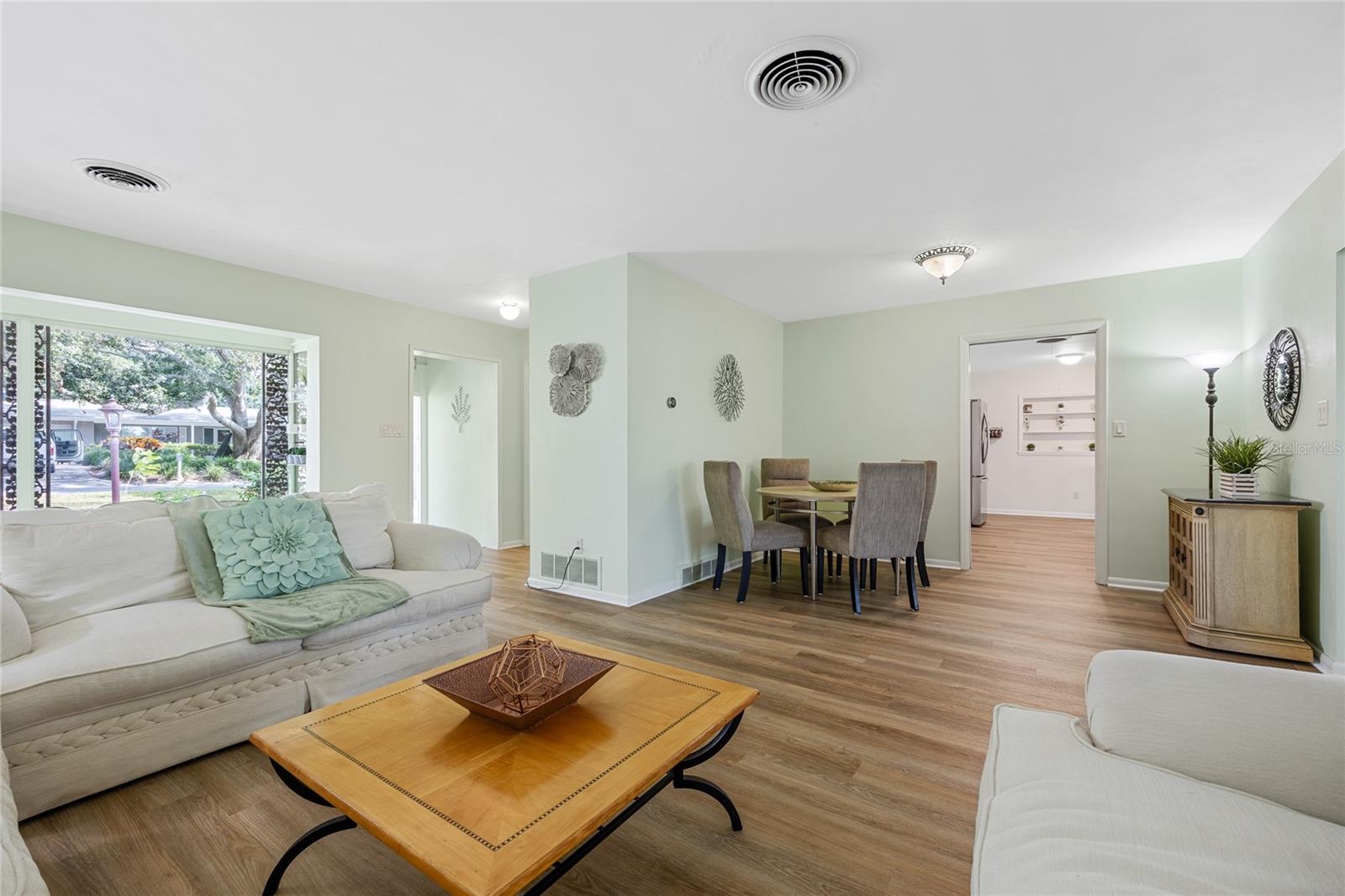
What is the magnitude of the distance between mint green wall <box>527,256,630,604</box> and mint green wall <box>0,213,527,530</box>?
1.52 m

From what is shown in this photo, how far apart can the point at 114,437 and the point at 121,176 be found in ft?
7.67

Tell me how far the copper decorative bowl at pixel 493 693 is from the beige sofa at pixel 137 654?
991 mm

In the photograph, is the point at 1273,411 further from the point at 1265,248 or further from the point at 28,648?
the point at 28,648

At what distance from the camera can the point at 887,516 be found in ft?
12.5

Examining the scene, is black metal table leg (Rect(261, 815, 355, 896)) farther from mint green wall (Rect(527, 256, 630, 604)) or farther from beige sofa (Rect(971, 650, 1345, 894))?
mint green wall (Rect(527, 256, 630, 604))

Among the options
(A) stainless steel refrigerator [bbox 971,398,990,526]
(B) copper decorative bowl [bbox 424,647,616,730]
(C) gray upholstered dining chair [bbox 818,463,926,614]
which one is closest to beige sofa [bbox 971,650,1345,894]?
(B) copper decorative bowl [bbox 424,647,616,730]

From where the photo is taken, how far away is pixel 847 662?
2.88 m

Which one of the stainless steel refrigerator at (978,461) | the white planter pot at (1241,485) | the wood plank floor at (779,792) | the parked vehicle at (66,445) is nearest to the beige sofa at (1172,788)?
the wood plank floor at (779,792)

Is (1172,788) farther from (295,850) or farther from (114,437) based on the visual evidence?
(114,437)

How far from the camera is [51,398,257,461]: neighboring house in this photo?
12.6 ft

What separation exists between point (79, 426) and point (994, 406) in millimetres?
10662

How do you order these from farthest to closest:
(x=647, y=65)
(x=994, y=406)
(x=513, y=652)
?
(x=994, y=406), (x=647, y=65), (x=513, y=652)

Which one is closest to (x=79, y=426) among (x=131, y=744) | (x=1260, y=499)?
(x=131, y=744)

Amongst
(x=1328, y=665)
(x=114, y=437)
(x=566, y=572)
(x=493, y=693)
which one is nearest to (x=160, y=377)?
(x=114, y=437)
